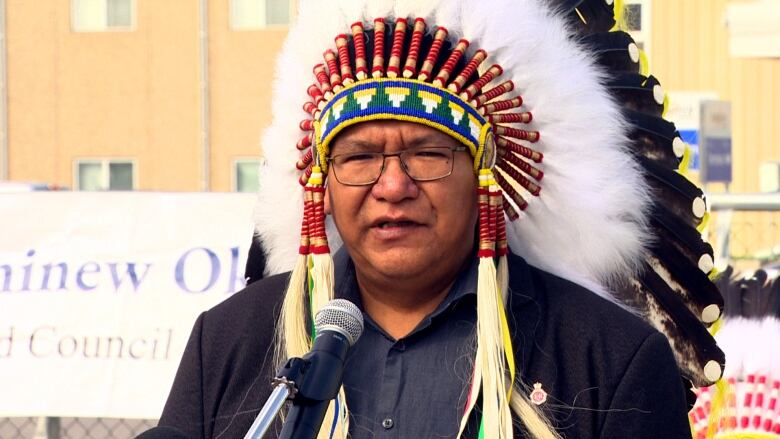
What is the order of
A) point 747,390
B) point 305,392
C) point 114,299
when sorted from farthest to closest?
point 114,299, point 747,390, point 305,392

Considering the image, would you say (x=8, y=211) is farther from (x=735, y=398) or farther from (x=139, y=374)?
(x=735, y=398)

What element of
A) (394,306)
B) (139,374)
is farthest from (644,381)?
(139,374)

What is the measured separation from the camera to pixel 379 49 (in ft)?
8.03

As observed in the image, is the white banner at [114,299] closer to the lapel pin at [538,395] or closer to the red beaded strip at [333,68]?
the red beaded strip at [333,68]

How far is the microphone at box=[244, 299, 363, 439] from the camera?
1.68m

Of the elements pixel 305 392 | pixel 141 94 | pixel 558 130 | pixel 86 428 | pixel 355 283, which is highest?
pixel 141 94

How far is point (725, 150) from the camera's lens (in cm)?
544

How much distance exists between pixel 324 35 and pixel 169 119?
1367 cm

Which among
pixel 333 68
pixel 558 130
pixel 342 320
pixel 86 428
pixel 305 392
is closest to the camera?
pixel 305 392

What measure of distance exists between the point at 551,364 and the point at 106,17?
1495 cm

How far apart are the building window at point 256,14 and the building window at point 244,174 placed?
5.90 ft

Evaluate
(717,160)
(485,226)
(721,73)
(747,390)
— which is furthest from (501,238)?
(721,73)

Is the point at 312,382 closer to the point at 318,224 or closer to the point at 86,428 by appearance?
the point at 318,224

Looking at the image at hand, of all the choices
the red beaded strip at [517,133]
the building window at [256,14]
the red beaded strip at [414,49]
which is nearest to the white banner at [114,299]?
the red beaded strip at [517,133]
